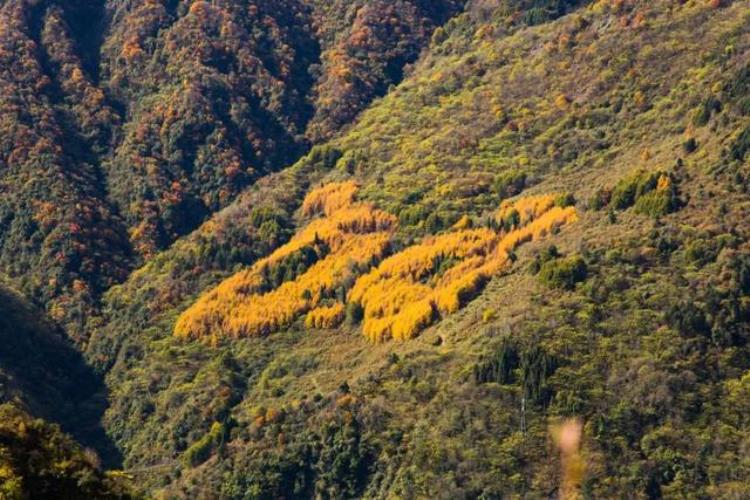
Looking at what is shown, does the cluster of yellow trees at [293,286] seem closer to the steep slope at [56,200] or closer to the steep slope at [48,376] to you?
the steep slope at [48,376]

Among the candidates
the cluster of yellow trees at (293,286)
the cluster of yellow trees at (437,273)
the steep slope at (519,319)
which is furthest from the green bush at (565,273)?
the cluster of yellow trees at (293,286)

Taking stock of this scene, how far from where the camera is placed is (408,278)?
454 feet

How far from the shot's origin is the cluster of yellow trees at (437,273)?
127562mm

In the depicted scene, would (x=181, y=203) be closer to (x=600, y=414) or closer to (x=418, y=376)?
(x=418, y=376)

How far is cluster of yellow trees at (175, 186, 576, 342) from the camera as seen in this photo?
129875mm

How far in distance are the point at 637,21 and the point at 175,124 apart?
79678 mm

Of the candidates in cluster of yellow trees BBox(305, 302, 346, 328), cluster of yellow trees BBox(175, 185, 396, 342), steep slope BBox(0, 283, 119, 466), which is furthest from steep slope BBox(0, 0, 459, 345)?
cluster of yellow trees BBox(305, 302, 346, 328)

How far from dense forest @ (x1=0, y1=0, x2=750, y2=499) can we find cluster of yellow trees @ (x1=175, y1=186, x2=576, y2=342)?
17.7 inches

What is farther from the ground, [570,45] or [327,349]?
[570,45]

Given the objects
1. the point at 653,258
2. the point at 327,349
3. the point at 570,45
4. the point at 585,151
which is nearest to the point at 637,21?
the point at 570,45

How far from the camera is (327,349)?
133 meters

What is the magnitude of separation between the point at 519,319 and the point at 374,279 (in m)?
31.7

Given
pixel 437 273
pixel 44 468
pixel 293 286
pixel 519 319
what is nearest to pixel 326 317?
pixel 293 286

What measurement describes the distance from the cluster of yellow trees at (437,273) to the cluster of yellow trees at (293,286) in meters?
4.92
